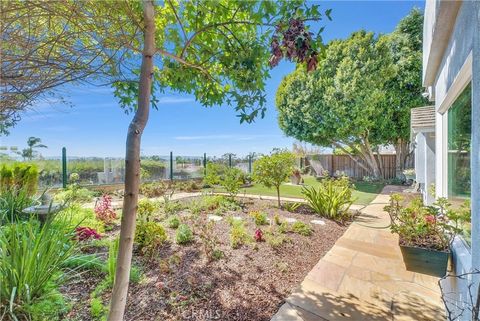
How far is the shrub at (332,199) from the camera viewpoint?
567cm

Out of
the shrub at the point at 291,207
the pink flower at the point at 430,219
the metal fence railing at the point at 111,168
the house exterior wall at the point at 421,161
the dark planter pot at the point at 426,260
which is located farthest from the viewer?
the metal fence railing at the point at 111,168

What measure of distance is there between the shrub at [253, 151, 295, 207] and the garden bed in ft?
8.01

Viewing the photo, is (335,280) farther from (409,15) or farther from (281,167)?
(409,15)

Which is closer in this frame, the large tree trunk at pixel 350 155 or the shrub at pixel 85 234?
the shrub at pixel 85 234

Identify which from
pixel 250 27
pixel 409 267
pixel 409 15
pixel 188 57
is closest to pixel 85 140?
pixel 188 57

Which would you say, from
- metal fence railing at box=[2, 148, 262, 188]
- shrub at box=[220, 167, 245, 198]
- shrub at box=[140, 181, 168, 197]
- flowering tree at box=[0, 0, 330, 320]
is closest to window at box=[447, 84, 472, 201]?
flowering tree at box=[0, 0, 330, 320]

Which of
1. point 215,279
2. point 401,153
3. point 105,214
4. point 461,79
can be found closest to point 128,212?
point 215,279

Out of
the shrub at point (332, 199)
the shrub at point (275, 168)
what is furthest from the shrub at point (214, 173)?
the shrub at point (332, 199)

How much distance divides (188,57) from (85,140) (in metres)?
9.79

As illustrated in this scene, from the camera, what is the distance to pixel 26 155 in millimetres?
6953

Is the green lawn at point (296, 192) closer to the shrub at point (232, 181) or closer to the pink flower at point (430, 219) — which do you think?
the shrub at point (232, 181)

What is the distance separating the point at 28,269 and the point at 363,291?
3.26m

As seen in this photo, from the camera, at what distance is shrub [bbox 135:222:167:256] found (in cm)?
324

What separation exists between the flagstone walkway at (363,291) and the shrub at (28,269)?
2011 mm
